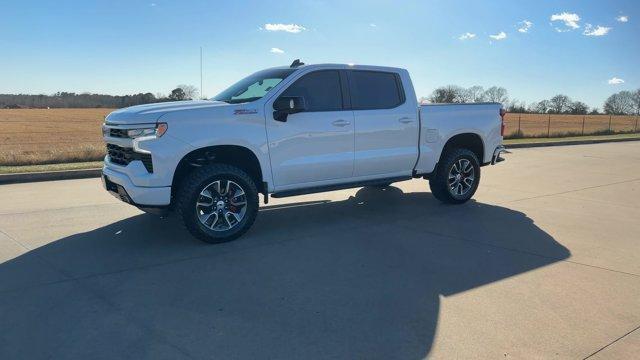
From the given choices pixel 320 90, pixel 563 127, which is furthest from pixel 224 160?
pixel 563 127

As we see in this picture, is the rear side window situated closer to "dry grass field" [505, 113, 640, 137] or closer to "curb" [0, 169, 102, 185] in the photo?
"curb" [0, 169, 102, 185]

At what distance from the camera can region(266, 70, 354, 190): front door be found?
248 inches

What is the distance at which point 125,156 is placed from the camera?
5809 millimetres

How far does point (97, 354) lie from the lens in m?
3.35

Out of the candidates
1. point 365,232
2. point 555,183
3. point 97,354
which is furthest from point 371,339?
point 555,183

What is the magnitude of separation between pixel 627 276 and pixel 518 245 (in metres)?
1.19

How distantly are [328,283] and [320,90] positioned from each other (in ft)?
9.41

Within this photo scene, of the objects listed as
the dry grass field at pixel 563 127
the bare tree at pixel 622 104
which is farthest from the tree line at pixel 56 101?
the bare tree at pixel 622 104

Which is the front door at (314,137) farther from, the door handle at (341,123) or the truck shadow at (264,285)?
the truck shadow at (264,285)

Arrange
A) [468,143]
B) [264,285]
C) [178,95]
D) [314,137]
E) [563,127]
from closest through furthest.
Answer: [264,285], [314,137], [468,143], [178,95], [563,127]

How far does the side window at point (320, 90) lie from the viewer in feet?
21.4

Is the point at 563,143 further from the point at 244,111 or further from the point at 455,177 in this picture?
the point at 244,111

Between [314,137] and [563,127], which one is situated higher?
[314,137]

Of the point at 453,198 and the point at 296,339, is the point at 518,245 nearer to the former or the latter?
the point at 453,198
